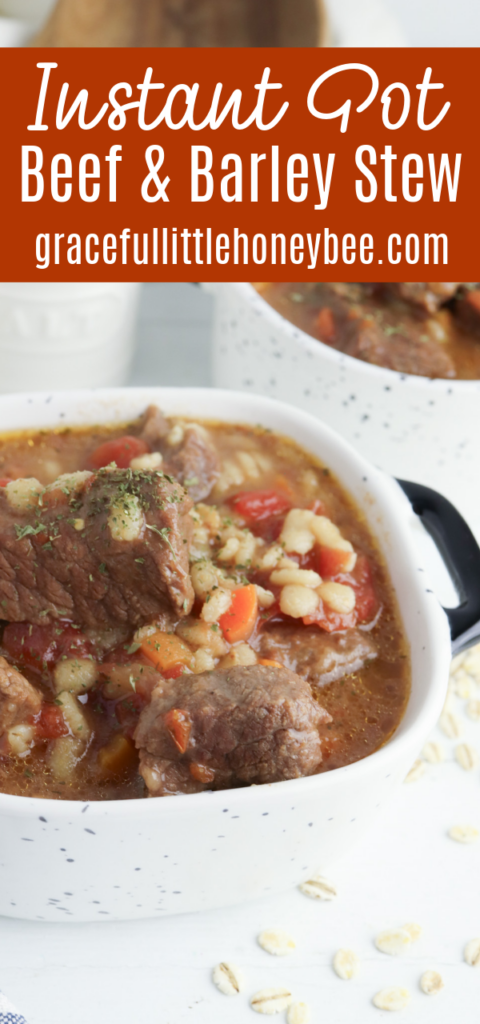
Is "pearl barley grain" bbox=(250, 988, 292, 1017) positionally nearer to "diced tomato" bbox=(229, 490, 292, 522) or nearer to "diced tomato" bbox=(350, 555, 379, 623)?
"diced tomato" bbox=(350, 555, 379, 623)

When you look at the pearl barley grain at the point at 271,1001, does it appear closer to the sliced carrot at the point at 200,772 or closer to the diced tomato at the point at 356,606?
the sliced carrot at the point at 200,772

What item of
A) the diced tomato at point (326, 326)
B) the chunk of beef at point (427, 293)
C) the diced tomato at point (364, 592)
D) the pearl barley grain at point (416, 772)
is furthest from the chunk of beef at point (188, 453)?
the chunk of beef at point (427, 293)

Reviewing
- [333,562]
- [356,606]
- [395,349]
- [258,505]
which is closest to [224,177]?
[395,349]

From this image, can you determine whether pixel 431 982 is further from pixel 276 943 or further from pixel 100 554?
pixel 100 554

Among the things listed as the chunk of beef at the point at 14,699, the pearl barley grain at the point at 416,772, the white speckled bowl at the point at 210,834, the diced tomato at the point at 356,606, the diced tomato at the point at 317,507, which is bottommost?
the pearl barley grain at the point at 416,772

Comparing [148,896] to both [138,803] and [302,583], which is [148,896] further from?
[302,583]

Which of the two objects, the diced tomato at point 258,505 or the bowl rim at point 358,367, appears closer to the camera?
the diced tomato at point 258,505
